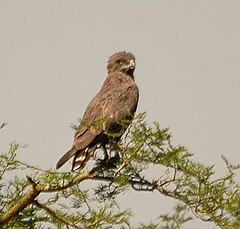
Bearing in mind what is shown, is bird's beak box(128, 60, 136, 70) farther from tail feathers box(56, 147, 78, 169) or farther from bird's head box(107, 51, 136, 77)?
tail feathers box(56, 147, 78, 169)

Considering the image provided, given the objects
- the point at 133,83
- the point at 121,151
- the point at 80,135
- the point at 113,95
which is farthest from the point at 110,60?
the point at 121,151

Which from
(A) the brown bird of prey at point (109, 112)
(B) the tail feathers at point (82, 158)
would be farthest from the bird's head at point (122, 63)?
(B) the tail feathers at point (82, 158)

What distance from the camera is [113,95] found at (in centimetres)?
881

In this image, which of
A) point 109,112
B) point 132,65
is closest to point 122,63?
point 132,65

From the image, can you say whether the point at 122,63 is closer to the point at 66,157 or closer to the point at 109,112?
the point at 109,112

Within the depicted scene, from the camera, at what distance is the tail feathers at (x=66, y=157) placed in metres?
6.86

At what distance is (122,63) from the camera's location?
1019 cm

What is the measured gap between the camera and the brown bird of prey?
21.3 ft

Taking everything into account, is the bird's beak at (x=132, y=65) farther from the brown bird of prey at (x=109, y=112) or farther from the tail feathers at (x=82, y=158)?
the tail feathers at (x=82, y=158)

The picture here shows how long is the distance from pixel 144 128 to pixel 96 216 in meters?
0.78

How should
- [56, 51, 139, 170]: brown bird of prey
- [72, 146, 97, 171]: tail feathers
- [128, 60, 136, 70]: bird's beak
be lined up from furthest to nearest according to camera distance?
[128, 60, 136, 70]: bird's beak → [72, 146, 97, 171]: tail feathers → [56, 51, 139, 170]: brown bird of prey

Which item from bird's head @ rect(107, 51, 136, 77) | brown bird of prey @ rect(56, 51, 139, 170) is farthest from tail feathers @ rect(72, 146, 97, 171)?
bird's head @ rect(107, 51, 136, 77)

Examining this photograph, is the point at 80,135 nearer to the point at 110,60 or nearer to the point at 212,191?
the point at 212,191

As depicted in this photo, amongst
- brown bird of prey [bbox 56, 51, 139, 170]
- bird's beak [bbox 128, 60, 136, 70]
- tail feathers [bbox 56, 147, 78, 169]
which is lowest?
tail feathers [bbox 56, 147, 78, 169]
